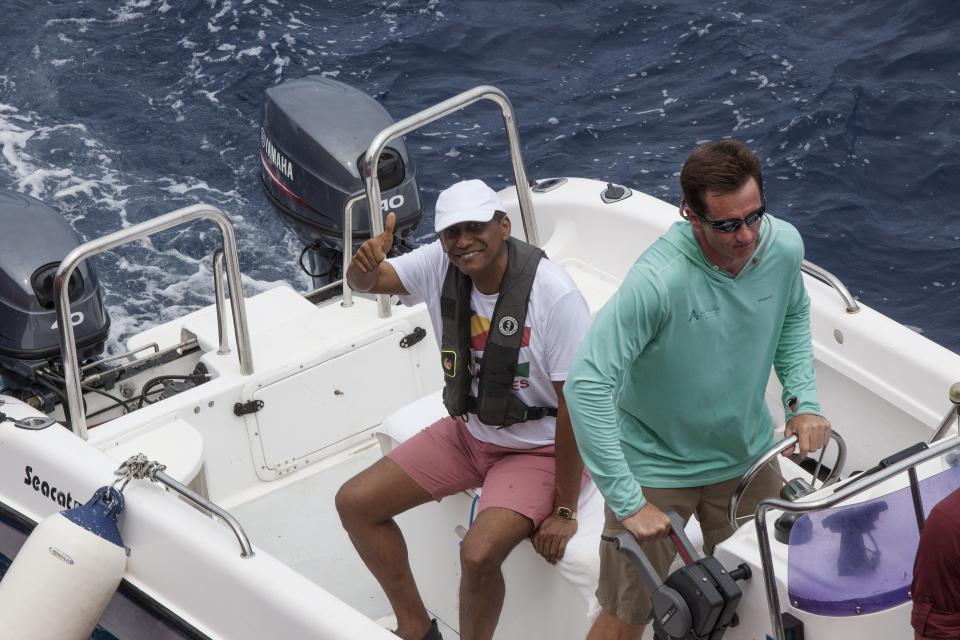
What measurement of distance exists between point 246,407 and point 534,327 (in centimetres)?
131

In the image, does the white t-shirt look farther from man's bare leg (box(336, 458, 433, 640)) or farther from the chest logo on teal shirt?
the chest logo on teal shirt

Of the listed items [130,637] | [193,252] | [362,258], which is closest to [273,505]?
[130,637]

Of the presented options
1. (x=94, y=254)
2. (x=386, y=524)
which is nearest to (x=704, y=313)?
(x=386, y=524)

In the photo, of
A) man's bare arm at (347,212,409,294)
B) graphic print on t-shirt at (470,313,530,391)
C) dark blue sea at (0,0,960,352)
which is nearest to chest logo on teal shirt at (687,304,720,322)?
graphic print on t-shirt at (470,313,530,391)

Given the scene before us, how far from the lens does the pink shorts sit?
3.00m

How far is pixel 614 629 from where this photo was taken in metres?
2.74

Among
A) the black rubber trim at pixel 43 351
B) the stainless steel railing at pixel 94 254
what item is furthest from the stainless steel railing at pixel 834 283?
the black rubber trim at pixel 43 351

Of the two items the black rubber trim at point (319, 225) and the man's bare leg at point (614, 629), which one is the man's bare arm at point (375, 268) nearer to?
the man's bare leg at point (614, 629)

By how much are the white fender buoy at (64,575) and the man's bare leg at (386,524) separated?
63cm

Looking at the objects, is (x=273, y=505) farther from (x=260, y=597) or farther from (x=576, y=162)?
(x=576, y=162)

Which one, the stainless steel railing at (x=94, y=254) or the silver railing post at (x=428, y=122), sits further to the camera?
the silver railing post at (x=428, y=122)

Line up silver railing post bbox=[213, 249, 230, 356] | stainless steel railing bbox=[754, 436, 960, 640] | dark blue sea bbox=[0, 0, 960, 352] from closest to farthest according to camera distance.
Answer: stainless steel railing bbox=[754, 436, 960, 640]
silver railing post bbox=[213, 249, 230, 356]
dark blue sea bbox=[0, 0, 960, 352]

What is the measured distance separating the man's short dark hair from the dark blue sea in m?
3.67

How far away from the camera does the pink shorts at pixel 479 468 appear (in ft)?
9.84
